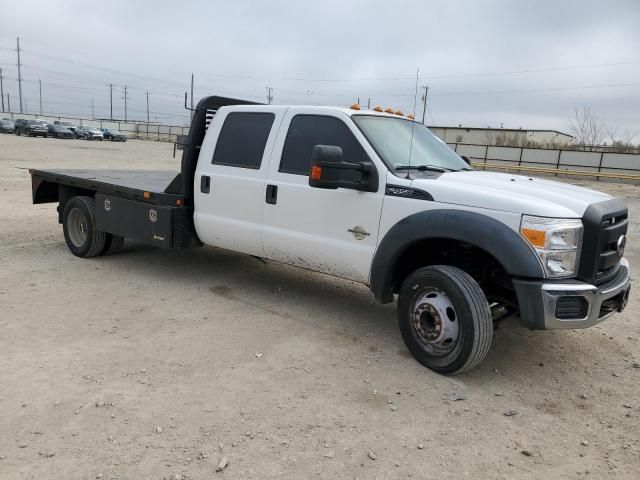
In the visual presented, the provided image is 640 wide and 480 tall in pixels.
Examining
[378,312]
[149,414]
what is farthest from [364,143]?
[149,414]

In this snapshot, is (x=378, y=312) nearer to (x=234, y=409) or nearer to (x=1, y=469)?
(x=234, y=409)

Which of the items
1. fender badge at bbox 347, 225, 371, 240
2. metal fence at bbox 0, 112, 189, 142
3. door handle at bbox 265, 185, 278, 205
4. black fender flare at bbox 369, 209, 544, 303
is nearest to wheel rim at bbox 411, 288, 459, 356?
black fender flare at bbox 369, 209, 544, 303

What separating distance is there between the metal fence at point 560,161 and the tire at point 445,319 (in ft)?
85.5

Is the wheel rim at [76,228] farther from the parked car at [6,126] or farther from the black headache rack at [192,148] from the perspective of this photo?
the parked car at [6,126]

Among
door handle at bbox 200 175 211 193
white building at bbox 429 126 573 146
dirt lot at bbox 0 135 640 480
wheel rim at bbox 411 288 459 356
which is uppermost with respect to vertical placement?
white building at bbox 429 126 573 146

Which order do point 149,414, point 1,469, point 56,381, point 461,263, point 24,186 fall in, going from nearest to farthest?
1. point 1,469
2. point 149,414
3. point 56,381
4. point 461,263
5. point 24,186

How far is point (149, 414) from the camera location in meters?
3.25

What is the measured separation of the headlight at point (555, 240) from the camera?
11.3 feet

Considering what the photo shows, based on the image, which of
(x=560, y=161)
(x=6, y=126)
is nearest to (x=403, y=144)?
(x=560, y=161)

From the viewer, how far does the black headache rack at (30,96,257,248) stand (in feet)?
18.6

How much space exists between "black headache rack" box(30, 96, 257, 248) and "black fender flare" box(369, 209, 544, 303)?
94.1 inches

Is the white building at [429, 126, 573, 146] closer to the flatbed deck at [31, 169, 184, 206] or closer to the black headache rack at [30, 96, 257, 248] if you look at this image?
the flatbed deck at [31, 169, 184, 206]

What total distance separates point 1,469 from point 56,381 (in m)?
0.94

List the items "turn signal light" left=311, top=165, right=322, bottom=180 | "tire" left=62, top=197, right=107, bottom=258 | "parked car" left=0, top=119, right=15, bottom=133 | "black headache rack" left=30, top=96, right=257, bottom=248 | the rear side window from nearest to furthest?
"turn signal light" left=311, top=165, right=322, bottom=180, the rear side window, "black headache rack" left=30, top=96, right=257, bottom=248, "tire" left=62, top=197, right=107, bottom=258, "parked car" left=0, top=119, right=15, bottom=133
